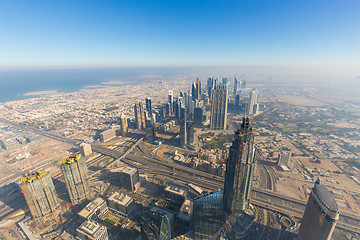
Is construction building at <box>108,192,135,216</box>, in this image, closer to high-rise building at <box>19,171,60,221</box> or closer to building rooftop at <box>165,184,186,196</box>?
Result: building rooftop at <box>165,184,186,196</box>

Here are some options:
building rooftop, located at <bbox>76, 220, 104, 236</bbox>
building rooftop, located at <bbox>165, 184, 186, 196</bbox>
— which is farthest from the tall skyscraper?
building rooftop, located at <bbox>165, 184, 186, 196</bbox>

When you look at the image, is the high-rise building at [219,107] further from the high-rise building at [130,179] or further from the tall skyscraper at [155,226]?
the tall skyscraper at [155,226]

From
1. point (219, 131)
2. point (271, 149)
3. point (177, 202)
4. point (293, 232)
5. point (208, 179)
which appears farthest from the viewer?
point (219, 131)

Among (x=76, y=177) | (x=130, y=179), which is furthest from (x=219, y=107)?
(x=76, y=177)

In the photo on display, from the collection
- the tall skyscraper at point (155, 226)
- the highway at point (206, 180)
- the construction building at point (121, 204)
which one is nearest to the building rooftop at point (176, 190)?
the highway at point (206, 180)

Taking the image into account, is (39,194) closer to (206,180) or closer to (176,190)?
(176,190)

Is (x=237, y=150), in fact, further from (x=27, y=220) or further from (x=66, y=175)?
(x=27, y=220)

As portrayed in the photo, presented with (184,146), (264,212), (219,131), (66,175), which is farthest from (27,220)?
(219,131)
